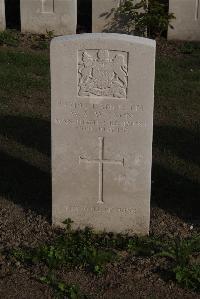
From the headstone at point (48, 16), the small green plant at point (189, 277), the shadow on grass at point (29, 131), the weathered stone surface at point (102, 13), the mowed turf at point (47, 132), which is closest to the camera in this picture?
the small green plant at point (189, 277)

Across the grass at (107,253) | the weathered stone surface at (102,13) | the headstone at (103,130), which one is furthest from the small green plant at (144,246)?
the weathered stone surface at (102,13)

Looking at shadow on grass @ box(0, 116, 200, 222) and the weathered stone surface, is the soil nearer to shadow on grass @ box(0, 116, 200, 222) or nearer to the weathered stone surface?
shadow on grass @ box(0, 116, 200, 222)

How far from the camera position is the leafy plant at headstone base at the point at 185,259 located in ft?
15.8

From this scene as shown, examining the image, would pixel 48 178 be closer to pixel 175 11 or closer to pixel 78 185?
pixel 78 185

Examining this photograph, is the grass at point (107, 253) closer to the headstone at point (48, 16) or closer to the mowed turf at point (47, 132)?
the mowed turf at point (47, 132)

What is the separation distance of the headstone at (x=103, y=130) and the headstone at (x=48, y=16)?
6.87 metres

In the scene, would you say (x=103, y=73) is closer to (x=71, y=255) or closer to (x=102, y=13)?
(x=71, y=255)

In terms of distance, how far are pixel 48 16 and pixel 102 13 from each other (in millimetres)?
986

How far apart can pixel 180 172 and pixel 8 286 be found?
2.64 m

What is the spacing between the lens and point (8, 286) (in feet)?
15.8

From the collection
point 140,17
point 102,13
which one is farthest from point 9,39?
point 140,17

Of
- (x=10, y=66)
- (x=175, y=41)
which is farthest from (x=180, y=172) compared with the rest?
(x=175, y=41)

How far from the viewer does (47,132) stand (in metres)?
7.94

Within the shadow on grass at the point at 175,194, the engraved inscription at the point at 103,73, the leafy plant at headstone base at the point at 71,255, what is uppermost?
the engraved inscription at the point at 103,73
